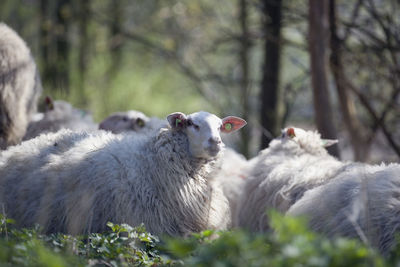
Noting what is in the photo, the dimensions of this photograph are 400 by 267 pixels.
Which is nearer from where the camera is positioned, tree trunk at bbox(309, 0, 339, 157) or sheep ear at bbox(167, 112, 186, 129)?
sheep ear at bbox(167, 112, 186, 129)

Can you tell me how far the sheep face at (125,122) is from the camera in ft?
18.6

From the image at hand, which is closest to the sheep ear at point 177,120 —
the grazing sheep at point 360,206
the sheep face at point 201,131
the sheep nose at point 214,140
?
the sheep face at point 201,131

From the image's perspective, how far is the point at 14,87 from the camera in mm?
5285

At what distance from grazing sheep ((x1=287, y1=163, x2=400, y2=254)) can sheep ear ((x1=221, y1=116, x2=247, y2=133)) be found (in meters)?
0.81

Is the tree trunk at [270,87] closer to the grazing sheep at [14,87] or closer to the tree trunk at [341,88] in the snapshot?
the tree trunk at [341,88]

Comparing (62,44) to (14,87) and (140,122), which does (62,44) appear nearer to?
(14,87)

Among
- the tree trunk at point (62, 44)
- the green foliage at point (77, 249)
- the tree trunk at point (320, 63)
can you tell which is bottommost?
the green foliage at point (77, 249)

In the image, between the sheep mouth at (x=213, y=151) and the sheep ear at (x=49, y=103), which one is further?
the sheep ear at (x=49, y=103)

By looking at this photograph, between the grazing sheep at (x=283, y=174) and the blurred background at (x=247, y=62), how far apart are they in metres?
0.86

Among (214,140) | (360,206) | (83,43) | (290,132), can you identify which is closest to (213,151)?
(214,140)

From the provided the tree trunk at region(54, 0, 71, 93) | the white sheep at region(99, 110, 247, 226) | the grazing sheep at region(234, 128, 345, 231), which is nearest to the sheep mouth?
the grazing sheep at region(234, 128, 345, 231)

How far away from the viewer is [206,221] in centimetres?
391

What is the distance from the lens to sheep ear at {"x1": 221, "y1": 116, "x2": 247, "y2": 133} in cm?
412

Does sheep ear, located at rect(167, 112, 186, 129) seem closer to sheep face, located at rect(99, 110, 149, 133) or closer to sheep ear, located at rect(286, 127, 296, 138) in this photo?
sheep ear, located at rect(286, 127, 296, 138)
